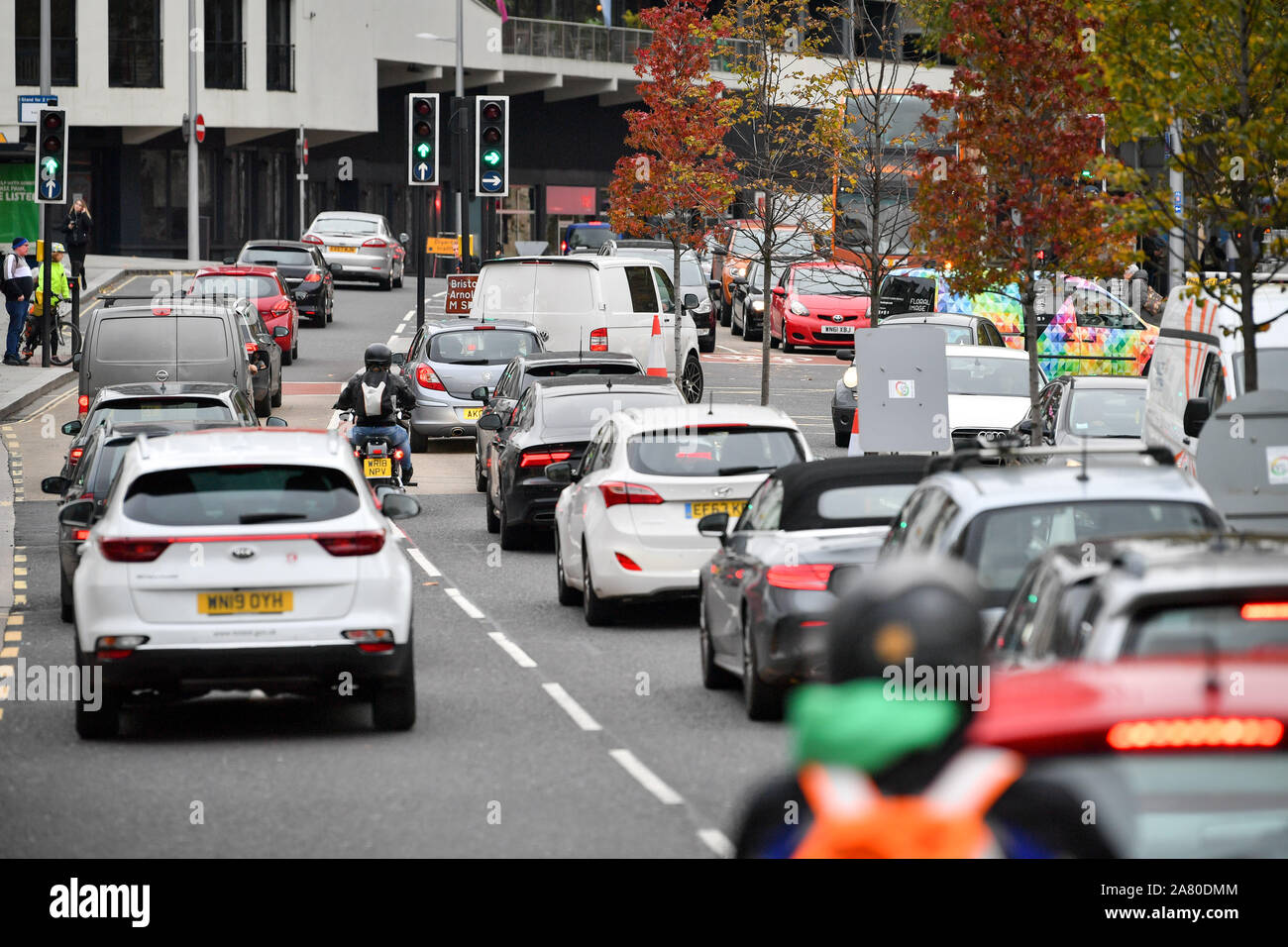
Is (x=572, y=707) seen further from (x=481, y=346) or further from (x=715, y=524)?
(x=481, y=346)

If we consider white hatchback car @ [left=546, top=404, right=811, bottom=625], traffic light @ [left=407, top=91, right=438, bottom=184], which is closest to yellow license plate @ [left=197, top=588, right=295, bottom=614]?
white hatchback car @ [left=546, top=404, right=811, bottom=625]

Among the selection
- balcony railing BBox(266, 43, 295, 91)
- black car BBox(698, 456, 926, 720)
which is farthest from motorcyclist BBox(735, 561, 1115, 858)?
balcony railing BBox(266, 43, 295, 91)

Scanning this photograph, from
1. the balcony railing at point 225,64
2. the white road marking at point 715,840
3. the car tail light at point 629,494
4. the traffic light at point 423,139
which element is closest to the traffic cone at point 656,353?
the traffic light at point 423,139

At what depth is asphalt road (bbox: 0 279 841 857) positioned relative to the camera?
8.82 metres

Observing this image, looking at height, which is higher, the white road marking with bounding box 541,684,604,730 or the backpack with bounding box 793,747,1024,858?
the backpack with bounding box 793,747,1024,858

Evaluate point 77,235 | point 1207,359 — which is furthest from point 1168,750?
point 77,235

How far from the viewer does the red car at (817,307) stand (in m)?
42.2

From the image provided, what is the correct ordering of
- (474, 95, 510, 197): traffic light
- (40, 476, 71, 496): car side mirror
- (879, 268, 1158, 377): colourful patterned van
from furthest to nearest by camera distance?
(474, 95, 510, 197): traffic light → (879, 268, 1158, 377): colourful patterned van → (40, 476, 71, 496): car side mirror

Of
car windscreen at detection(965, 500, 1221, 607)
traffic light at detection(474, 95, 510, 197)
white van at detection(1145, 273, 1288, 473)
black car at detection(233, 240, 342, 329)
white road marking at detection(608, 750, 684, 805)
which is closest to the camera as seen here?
car windscreen at detection(965, 500, 1221, 607)

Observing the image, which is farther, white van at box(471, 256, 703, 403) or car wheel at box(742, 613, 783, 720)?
white van at box(471, 256, 703, 403)

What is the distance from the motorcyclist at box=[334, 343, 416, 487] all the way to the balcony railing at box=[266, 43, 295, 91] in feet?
Result: 147

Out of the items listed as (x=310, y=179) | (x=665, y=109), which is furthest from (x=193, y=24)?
(x=665, y=109)

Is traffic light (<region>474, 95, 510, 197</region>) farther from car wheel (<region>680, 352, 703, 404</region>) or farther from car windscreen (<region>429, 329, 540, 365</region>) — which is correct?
car windscreen (<region>429, 329, 540, 365</region>)

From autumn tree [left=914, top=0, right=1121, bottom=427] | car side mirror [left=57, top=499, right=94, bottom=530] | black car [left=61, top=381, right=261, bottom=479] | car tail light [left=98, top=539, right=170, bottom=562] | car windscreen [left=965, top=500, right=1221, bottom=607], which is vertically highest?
autumn tree [left=914, top=0, right=1121, bottom=427]
